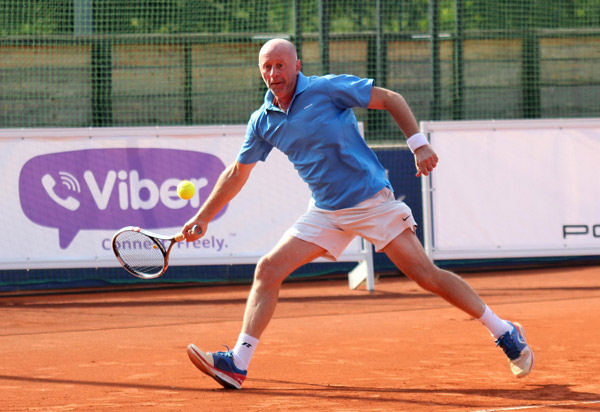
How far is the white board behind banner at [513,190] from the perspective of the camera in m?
9.39

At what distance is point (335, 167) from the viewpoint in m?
4.72

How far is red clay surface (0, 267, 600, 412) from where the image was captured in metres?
4.55

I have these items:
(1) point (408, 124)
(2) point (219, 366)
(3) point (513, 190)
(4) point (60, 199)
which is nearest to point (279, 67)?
(1) point (408, 124)

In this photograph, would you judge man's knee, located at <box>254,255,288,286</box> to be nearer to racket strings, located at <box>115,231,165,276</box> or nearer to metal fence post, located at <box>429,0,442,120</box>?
racket strings, located at <box>115,231,165,276</box>

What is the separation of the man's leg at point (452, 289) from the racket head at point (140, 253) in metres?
1.33

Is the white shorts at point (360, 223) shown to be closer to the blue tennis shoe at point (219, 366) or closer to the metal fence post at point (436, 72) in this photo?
the blue tennis shoe at point (219, 366)

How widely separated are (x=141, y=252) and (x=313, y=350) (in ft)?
5.09

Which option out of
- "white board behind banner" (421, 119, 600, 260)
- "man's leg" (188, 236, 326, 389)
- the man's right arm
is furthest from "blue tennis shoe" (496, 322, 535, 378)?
"white board behind banner" (421, 119, 600, 260)

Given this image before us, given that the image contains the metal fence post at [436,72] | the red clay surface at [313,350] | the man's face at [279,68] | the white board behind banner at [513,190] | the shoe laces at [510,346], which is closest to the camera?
the red clay surface at [313,350]

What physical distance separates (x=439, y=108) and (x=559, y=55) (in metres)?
1.85

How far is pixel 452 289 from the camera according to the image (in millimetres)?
4738

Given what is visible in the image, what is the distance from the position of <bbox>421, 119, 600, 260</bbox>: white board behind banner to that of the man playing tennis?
180 inches

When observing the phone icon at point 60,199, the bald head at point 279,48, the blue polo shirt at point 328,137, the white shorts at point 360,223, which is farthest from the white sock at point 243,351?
the phone icon at point 60,199

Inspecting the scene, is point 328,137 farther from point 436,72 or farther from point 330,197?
point 436,72
